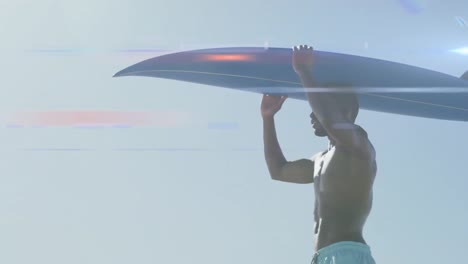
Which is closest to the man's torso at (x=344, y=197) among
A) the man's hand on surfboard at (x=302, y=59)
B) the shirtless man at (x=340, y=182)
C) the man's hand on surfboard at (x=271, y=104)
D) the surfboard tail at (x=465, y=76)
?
the shirtless man at (x=340, y=182)

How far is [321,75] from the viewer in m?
4.85

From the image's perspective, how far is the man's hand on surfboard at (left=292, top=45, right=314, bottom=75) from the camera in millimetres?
3686

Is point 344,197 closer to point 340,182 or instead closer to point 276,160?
point 340,182

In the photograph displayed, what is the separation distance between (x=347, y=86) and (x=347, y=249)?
1461 mm

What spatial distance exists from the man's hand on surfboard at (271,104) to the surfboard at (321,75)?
0.80ft

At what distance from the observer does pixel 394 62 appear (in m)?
5.14

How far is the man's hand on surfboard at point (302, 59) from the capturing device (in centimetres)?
369

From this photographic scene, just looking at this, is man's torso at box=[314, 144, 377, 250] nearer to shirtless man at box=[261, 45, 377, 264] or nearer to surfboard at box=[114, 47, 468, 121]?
shirtless man at box=[261, 45, 377, 264]

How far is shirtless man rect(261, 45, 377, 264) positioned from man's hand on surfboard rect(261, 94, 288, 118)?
1.99ft

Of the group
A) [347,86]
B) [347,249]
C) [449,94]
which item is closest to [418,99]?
[449,94]

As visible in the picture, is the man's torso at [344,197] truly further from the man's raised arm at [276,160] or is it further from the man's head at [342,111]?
the man's raised arm at [276,160]

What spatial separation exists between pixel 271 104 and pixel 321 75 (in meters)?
0.56

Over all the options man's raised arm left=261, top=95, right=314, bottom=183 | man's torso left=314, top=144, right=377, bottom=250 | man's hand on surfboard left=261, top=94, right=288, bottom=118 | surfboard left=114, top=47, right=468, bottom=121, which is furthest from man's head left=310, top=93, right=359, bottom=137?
surfboard left=114, top=47, right=468, bottom=121

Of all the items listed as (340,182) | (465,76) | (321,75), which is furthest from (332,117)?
(465,76)
